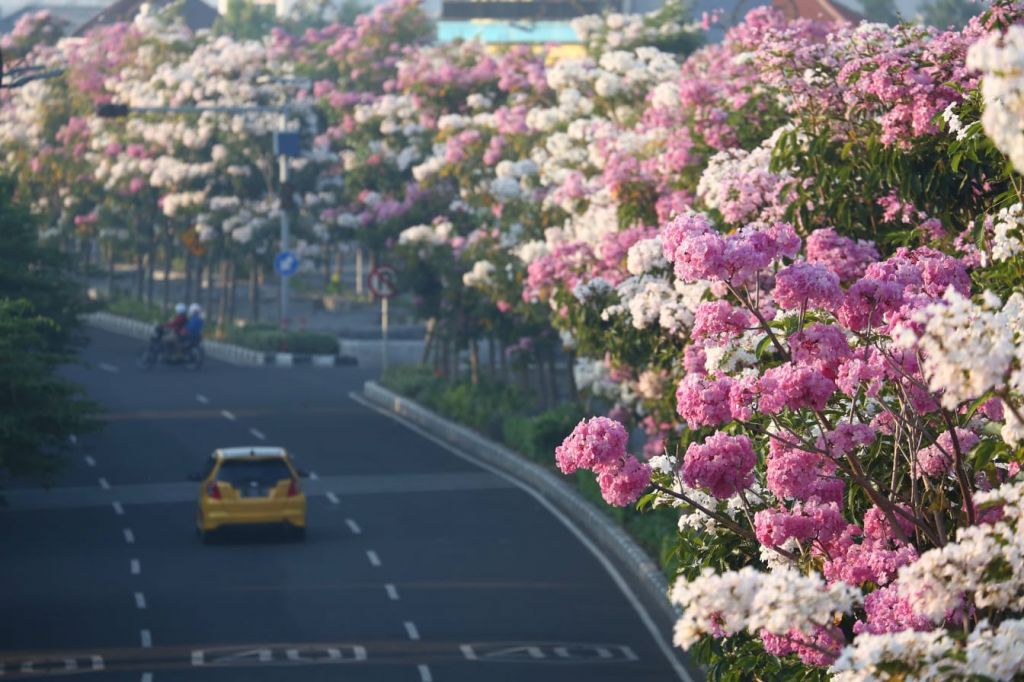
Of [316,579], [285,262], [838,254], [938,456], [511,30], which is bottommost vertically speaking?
[316,579]

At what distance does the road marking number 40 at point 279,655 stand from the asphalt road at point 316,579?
1.4 inches

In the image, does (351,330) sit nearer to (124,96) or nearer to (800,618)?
(124,96)

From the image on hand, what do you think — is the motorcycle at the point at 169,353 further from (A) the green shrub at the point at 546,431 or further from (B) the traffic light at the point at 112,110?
(A) the green shrub at the point at 546,431

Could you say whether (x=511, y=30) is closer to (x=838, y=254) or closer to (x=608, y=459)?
(x=838, y=254)

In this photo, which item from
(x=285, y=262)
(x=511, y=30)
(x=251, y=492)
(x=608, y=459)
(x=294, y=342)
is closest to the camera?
(x=608, y=459)

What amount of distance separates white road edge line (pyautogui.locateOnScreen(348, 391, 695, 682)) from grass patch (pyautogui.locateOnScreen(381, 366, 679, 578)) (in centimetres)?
55

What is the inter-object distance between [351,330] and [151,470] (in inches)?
1252

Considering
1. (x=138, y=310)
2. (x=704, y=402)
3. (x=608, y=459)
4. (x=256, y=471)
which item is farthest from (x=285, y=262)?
(x=704, y=402)

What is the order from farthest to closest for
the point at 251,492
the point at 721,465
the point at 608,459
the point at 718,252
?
the point at 251,492 < the point at 608,459 < the point at 721,465 < the point at 718,252

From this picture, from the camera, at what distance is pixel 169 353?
58531 millimetres

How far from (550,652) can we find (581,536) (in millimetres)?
8827

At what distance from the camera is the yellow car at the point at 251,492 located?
3150 cm

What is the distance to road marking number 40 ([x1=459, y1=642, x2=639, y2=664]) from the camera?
23.5m

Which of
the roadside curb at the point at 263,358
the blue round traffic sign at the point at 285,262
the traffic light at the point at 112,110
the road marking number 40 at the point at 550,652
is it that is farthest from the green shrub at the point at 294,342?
the road marking number 40 at the point at 550,652
